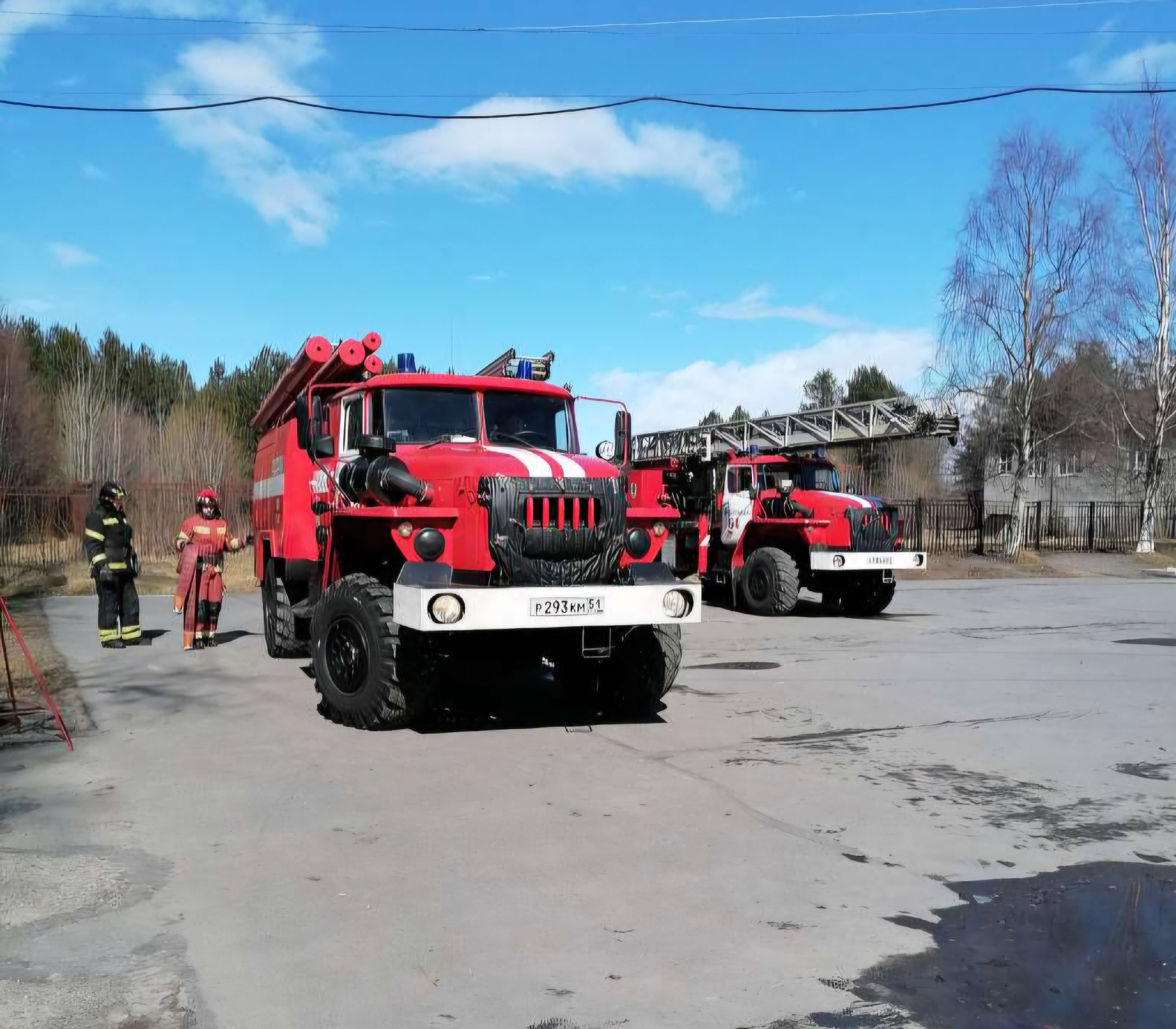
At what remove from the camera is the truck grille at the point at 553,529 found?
684 centimetres

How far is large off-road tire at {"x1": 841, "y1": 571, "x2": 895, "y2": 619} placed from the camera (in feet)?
52.3

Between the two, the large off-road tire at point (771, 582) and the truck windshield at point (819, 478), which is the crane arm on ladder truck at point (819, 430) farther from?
the large off-road tire at point (771, 582)

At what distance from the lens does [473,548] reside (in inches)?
273

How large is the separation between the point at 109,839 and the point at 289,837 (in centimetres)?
84

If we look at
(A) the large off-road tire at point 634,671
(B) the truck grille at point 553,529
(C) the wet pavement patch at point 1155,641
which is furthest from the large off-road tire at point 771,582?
(B) the truck grille at point 553,529

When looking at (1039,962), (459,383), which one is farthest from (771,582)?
(1039,962)

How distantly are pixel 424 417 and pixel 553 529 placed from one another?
5.61 feet

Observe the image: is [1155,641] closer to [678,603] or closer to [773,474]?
[773,474]

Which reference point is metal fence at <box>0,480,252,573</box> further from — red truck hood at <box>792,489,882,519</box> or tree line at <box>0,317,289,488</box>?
red truck hood at <box>792,489,882,519</box>

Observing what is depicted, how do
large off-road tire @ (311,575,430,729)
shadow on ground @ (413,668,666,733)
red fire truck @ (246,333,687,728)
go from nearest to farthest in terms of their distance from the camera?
red fire truck @ (246,333,687,728) < large off-road tire @ (311,575,430,729) < shadow on ground @ (413,668,666,733)

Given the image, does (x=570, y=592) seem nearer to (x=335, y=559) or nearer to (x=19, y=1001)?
(x=335, y=559)

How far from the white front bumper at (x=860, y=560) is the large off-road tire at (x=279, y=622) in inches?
297

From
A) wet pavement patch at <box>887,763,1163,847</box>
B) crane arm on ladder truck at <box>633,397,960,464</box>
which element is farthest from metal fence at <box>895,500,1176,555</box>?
wet pavement patch at <box>887,763,1163,847</box>

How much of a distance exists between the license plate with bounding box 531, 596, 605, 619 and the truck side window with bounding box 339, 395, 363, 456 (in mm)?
2275
